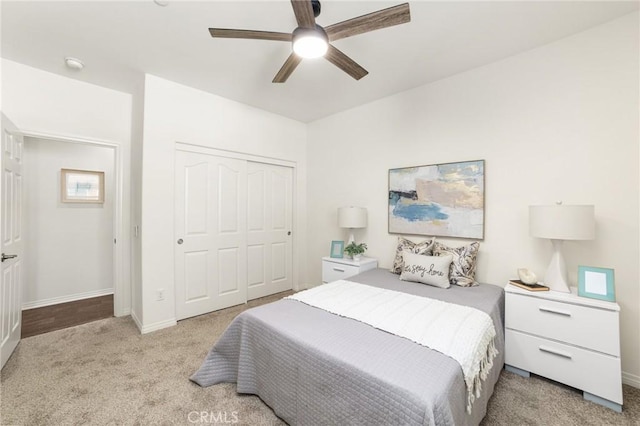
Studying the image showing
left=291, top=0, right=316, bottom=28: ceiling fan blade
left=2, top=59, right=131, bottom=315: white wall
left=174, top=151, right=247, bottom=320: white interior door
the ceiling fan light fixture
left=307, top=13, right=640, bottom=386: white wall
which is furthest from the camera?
left=174, top=151, right=247, bottom=320: white interior door

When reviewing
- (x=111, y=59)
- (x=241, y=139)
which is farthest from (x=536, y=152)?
(x=111, y=59)

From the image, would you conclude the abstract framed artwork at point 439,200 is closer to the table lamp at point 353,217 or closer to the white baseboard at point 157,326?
the table lamp at point 353,217

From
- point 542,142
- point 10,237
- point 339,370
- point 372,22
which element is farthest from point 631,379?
point 10,237

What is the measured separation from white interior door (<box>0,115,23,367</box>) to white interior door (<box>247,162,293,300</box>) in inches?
81.8

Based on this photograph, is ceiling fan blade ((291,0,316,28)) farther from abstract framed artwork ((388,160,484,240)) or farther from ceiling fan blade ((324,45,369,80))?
abstract framed artwork ((388,160,484,240))

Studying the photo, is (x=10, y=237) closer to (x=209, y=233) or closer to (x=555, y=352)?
(x=209, y=233)

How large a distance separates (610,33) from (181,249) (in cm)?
413

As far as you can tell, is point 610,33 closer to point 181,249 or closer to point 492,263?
point 492,263

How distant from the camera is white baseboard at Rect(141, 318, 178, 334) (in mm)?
2619

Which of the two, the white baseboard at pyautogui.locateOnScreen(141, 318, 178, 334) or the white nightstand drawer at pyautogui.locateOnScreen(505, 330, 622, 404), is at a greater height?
the white nightstand drawer at pyautogui.locateOnScreen(505, 330, 622, 404)

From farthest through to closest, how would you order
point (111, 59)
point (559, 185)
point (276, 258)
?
point (276, 258) < point (111, 59) < point (559, 185)

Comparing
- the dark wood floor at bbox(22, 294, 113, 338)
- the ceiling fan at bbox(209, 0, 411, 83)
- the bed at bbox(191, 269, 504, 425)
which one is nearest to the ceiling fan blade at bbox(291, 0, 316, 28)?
the ceiling fan at bbox(209, 0, 411, 83)

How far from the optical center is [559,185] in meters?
2.13

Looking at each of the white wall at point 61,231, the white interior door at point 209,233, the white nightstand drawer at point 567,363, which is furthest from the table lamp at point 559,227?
the white wall at point 61,231
